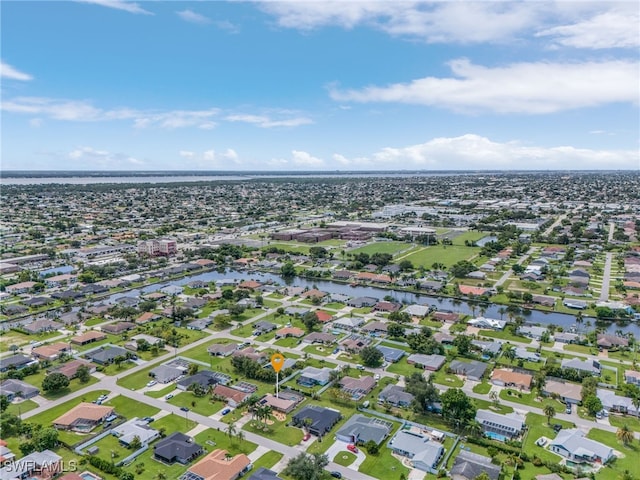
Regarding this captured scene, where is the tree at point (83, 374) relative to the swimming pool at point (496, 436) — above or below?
above

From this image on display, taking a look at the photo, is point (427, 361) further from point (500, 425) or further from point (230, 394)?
point (230, 394)

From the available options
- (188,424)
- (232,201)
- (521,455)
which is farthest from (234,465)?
(232,201)

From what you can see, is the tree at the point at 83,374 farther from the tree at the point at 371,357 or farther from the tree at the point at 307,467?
the tree at the point at 371,357

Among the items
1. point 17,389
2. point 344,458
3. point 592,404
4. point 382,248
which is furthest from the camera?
point 382,248

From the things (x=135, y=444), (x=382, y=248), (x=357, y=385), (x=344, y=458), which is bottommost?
(x=344, y=458)

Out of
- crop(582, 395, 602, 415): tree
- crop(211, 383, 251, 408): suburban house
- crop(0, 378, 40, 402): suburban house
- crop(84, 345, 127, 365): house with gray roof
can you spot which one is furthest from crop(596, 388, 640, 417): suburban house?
crop(0, 378, 40, 402): suburban house

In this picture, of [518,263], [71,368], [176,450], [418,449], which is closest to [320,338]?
[418,449]

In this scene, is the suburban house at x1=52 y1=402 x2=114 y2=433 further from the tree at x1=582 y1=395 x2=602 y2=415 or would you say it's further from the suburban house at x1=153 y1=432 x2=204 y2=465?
the tree at x1=582 y1=395 x2=602 y2=415

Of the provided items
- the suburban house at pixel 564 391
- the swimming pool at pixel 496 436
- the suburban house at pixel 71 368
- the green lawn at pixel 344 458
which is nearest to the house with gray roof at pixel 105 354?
the suburban house at pixel 71 368
